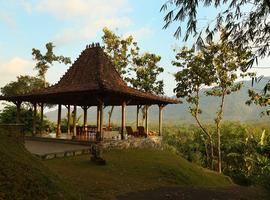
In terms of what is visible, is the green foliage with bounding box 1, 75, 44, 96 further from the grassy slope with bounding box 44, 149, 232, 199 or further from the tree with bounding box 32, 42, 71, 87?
the grassy slope with bounding box 44, 149, 232, 199

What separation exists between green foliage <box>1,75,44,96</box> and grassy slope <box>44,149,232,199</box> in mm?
21126

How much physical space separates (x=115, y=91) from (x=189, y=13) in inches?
491

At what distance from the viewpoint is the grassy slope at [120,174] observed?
12.7 meters

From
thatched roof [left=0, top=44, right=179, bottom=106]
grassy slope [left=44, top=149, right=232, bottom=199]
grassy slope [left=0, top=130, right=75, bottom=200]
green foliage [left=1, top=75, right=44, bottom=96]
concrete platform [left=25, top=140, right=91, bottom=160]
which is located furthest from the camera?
green foliage [left=1, top=75, right=44, bottom=96]

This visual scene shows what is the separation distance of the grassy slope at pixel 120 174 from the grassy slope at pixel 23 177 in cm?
311

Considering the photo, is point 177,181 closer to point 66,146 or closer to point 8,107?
point 66,146

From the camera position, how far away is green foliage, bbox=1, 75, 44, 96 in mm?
38438

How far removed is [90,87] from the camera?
2048cm

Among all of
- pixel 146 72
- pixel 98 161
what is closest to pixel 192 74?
pixel 146 72

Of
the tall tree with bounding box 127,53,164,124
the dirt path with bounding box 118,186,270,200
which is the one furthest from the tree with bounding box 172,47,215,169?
the dirt path with bounding box 118,186,270,200

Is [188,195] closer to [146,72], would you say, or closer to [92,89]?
[92,89]

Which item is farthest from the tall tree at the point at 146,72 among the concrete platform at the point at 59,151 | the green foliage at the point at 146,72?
the concrete platform at the point at 59,151

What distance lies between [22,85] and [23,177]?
32853 mm

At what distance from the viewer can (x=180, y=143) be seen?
41.5m
